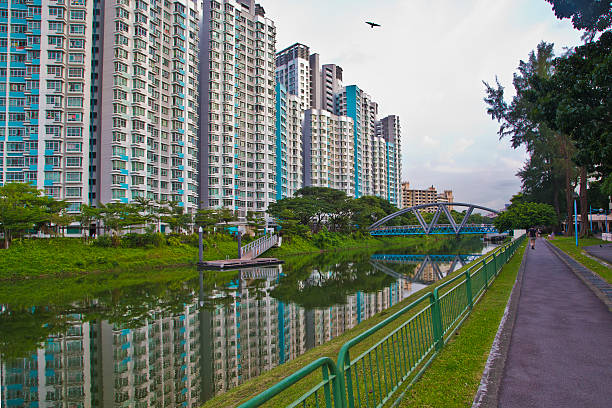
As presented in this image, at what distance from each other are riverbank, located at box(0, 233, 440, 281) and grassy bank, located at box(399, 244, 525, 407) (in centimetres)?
3375

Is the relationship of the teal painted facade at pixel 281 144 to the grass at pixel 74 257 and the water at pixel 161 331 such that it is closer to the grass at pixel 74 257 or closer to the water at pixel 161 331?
the grass at pixel 74 257

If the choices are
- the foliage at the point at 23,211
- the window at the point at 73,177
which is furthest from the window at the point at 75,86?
the foliage at the point at 23,211

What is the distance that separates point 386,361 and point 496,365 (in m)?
1.84

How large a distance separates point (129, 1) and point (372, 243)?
5567 cm

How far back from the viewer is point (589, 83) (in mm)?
16500

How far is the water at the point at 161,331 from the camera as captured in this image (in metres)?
10.2

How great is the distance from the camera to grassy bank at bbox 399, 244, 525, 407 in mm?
5434

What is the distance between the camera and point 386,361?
20.9 ft

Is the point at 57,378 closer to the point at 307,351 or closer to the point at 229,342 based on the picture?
the point at 229,342

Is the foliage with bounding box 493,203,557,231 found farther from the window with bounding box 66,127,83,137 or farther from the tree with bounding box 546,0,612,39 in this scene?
the window with bounding box 66,127,83,137

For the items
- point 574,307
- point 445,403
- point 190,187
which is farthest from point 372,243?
point 445,403

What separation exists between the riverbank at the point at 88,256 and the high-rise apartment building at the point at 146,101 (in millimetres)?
8902

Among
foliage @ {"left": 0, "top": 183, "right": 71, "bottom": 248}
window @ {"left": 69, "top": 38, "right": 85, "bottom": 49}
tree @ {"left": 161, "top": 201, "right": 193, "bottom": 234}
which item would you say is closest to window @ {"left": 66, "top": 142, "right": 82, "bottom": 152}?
foliage @ {"left": 0, "top": 183, "right": 71, "bottom": 248}

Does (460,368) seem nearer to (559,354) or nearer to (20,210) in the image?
(559,354)
